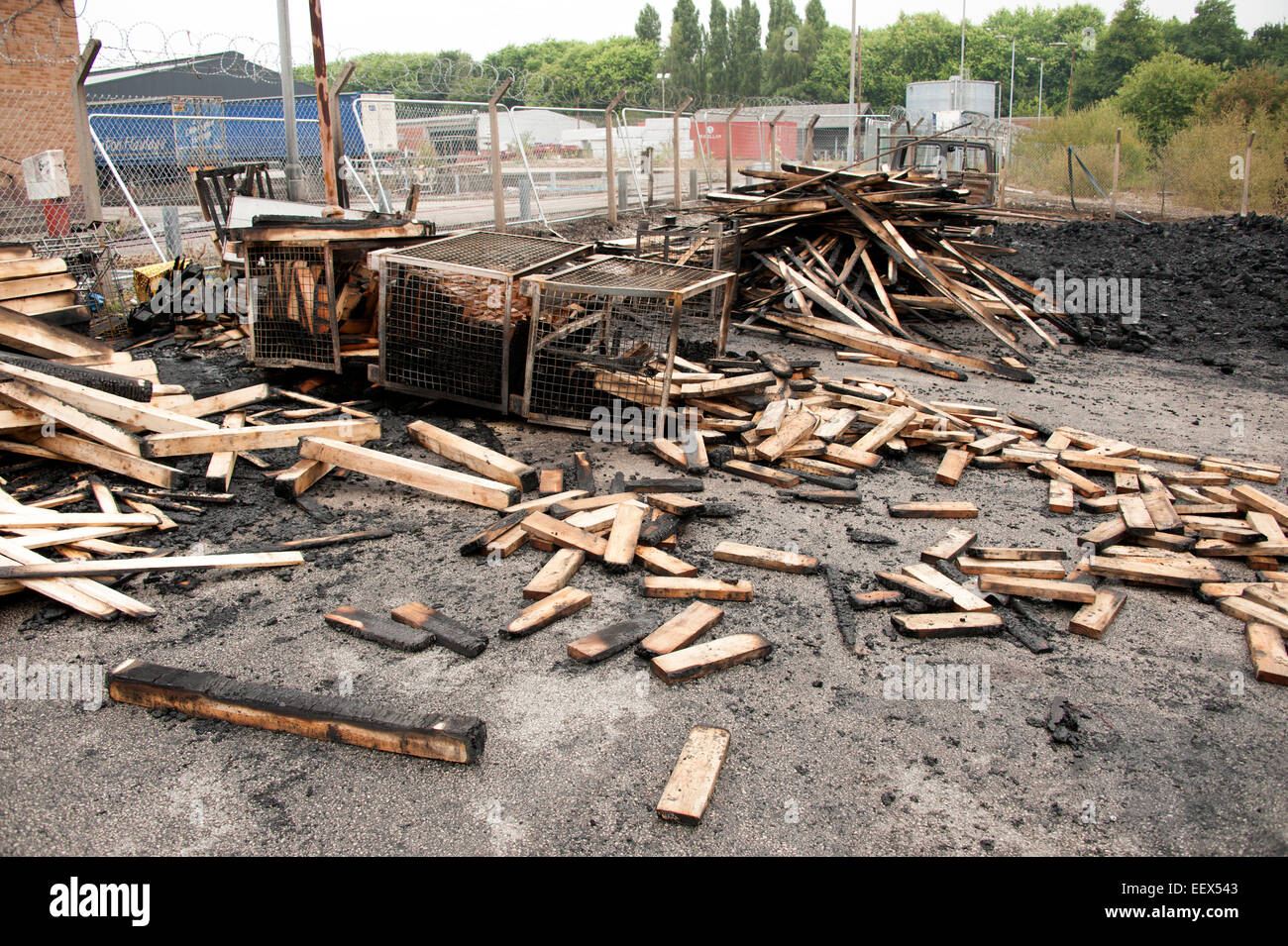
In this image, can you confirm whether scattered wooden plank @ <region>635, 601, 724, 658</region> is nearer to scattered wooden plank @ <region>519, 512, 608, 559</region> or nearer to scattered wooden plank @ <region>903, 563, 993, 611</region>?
scattered wooden plank @ <region>519, 512, 608, 559</region>

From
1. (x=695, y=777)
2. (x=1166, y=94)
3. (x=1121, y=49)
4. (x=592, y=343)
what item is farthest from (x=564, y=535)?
(x=1121, y=49)

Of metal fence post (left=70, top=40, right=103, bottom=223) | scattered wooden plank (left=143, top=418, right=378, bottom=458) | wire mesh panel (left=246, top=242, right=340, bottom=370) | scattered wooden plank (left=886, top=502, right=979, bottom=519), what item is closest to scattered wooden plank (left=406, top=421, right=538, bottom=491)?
scattered wooden plank (left=143, top=418, right=378, bottom=458)

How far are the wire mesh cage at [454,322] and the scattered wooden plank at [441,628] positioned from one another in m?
2.89

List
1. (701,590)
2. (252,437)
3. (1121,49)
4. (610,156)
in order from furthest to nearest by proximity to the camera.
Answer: (1121,49) < (610,156) < (252,437) < (701,590)

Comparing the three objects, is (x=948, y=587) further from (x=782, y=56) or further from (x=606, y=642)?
(x=782, y=56)

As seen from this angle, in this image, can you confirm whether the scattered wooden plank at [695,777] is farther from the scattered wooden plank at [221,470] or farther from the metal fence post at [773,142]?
the metal fence post at [773,142]

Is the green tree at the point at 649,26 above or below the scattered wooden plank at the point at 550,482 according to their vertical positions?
above

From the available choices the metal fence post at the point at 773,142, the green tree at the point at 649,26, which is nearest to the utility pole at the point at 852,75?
the metal fence post at the point at 773,142

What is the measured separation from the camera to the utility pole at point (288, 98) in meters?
11.4

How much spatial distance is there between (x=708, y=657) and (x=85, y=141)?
33.2 feet

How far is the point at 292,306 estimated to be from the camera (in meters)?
7.54

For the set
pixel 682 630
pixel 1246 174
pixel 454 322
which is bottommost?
pixel 682 630

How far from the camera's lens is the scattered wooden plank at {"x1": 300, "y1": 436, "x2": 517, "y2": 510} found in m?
5.52
